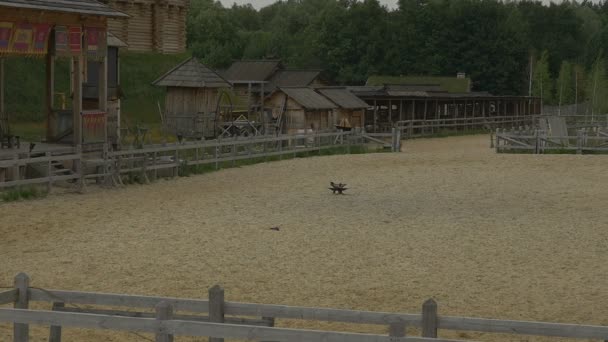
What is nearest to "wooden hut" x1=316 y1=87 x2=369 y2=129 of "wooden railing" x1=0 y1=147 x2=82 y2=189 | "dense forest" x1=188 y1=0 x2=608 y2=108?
"wooden railing" x1=0 y1=147 x2=82 y2=189

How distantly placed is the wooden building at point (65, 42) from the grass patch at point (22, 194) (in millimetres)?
3064

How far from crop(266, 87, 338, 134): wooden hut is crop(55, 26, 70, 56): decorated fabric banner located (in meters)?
20.2

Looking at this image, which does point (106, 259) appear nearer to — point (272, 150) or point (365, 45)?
point (272, 150)

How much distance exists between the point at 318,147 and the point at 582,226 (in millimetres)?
20455

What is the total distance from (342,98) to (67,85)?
1308 cm

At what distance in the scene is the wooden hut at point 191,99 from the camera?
131ft

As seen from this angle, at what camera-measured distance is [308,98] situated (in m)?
46.8

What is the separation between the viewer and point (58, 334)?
941cm

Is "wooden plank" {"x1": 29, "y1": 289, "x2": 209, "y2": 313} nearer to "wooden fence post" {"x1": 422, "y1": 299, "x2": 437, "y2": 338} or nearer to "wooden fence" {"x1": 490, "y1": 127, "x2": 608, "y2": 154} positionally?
"wooden fence post" {"x1": 422, "y1": 299, "x2": 437, "y2": 338}

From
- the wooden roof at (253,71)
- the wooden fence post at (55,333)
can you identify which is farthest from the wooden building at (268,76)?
the wooden fence post at (55,333)

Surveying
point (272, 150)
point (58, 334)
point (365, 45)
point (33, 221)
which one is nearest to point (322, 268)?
point (58, 334)

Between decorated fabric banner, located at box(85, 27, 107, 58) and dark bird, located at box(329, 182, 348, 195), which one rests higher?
decorated fabric banner, located at box(85, 27, 107, 58)

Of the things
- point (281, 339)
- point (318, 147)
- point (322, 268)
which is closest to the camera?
point (281, 339)

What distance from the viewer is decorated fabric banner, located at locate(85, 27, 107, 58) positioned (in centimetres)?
2573
